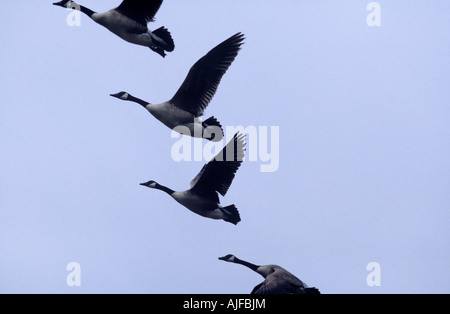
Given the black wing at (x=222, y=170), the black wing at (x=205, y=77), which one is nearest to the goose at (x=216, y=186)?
the black wing at (x=222, y=170)

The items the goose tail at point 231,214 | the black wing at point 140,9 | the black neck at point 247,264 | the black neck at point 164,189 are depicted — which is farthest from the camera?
the black neck at point 164,189

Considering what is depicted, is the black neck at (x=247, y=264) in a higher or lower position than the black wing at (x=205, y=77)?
lower

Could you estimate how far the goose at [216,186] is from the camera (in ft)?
51.5

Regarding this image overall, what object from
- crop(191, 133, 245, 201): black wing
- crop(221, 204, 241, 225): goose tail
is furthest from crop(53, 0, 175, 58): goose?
crop(221, 204, 241, 225): goose tail

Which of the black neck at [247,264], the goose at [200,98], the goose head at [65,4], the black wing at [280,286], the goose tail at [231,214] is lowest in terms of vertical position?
the black wing at [280,286]

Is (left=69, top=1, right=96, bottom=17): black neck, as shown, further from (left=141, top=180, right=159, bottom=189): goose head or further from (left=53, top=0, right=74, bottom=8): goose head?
(left=141, top=180, right=159, bottom=189): goose head

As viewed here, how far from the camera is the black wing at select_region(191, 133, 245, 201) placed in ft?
51.5

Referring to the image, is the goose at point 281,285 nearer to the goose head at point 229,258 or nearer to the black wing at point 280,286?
the black wing at point 280,286

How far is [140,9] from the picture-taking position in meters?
15.5

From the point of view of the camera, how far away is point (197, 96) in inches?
626

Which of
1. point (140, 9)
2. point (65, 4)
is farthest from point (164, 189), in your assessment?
point (65, 4)

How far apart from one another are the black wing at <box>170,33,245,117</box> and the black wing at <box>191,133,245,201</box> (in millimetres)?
795

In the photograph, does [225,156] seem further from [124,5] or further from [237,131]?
[124,5]
